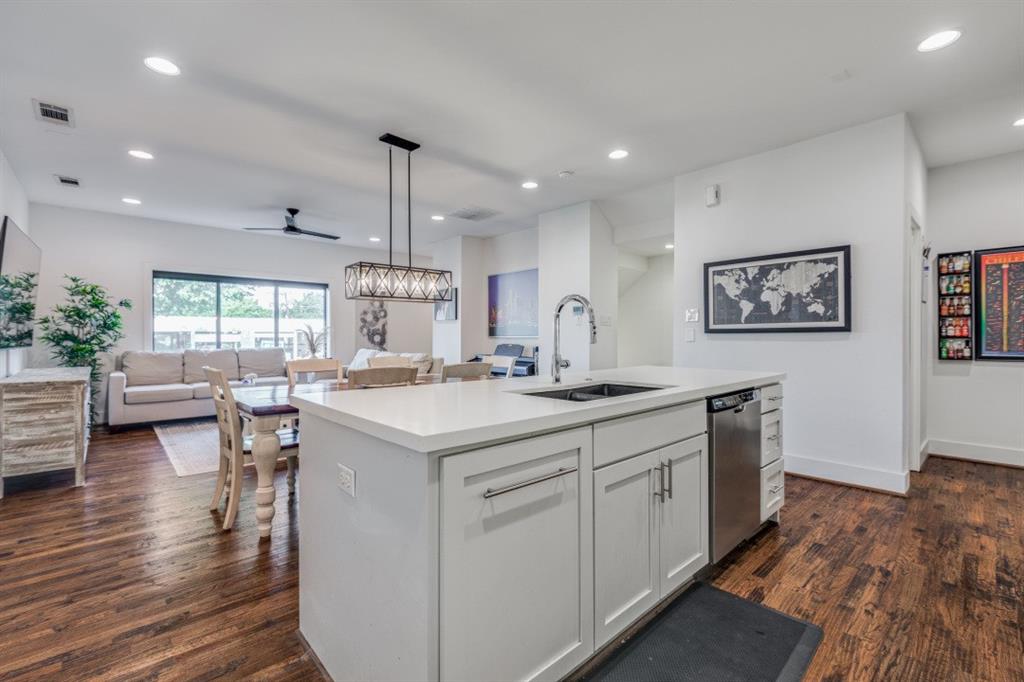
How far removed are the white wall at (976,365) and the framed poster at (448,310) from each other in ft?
18.1

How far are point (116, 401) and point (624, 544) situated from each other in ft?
20.2

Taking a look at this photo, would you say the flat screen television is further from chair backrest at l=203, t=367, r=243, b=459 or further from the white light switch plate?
the white light switch plate

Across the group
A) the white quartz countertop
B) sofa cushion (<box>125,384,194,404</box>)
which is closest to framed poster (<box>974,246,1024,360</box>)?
the white quartz countertop

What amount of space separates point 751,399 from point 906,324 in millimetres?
1862

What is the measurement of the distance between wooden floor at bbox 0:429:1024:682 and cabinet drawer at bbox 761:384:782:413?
0.71m

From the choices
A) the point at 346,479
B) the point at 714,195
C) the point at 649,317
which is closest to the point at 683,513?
the point at 346,479

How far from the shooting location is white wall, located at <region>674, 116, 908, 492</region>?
3.21m

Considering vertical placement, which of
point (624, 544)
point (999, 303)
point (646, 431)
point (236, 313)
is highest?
point (236, 313)

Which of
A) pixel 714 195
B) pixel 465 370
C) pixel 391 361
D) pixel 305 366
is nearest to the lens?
pixel 465 370

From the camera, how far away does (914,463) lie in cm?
368

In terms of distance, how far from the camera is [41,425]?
3.29 metres

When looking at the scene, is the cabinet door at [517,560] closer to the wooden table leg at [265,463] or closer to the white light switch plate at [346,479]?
the white light switch plate at [346,479]

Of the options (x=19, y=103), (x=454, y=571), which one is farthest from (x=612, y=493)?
(x=19, y=103)

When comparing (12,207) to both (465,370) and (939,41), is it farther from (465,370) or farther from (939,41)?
(939,41)
